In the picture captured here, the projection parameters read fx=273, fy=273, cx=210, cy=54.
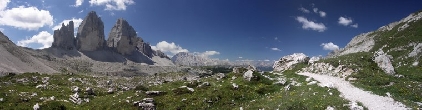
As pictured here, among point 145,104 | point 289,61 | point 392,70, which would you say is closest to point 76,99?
point 145,104

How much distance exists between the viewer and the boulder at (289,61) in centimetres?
7144

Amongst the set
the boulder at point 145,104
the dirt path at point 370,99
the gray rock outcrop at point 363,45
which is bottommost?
the boulder at point 145,104

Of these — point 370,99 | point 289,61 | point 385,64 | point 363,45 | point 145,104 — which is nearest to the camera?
point 370,99

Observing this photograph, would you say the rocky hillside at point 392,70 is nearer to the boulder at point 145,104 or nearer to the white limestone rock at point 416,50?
the white limestone rock at point 416,50

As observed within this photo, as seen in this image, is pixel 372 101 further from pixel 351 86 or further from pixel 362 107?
pixel 351 86

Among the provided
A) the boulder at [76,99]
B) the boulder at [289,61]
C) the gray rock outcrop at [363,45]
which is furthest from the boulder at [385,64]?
the boulder at [76,99]

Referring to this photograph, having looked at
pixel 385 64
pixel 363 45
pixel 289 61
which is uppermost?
pixel 363 45

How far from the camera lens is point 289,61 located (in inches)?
2992

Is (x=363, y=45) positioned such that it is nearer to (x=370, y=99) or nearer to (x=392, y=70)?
(x=392, y=70)

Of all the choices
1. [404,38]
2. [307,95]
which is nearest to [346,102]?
[307,95]

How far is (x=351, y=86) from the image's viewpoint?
35938 mm

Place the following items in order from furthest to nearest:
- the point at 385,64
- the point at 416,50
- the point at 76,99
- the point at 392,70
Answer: the point at 416,50, the point at 385,64, the point at 392,70, the point at 76,99

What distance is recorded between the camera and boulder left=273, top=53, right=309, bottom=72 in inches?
2813

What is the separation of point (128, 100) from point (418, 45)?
51.8 m
